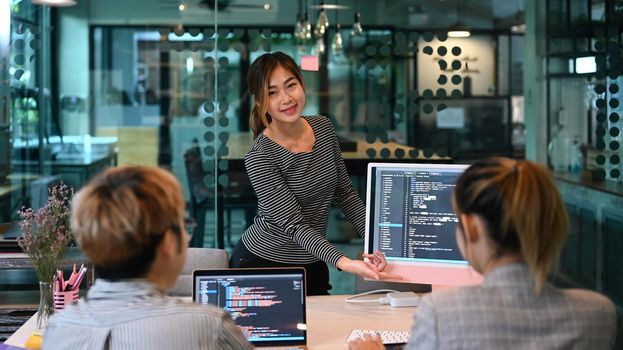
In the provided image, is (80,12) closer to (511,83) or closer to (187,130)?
(187,130)

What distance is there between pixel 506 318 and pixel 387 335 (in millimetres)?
1006

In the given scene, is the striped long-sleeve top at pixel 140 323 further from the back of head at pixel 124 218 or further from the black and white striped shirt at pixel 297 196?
the black and white striped shirt at pixel 297 196

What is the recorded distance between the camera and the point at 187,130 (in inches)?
222

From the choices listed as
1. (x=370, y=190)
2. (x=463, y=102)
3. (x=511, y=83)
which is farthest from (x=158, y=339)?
(x=511, y=83)

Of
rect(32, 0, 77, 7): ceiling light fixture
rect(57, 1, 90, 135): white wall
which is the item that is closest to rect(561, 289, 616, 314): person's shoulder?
rect(57, 1, 90, 135): white wall

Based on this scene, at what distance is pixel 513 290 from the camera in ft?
6.10

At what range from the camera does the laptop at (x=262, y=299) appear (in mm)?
2604

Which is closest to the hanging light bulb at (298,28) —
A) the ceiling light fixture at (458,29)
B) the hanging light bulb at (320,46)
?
the hanging light bulb at (320,46)

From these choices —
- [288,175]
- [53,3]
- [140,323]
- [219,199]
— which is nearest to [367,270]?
[288,175]

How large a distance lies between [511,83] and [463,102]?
619 millimetres

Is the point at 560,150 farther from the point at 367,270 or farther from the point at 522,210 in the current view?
the point at 522,210

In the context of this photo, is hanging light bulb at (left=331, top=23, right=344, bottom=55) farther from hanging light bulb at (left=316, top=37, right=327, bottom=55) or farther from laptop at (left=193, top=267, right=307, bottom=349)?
laptop at (left=193, top=267, right=307, bottom=349)

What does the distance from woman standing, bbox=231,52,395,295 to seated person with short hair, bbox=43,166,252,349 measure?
1434mm

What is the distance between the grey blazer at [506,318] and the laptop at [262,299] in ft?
2.57
